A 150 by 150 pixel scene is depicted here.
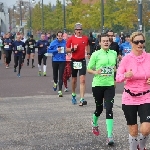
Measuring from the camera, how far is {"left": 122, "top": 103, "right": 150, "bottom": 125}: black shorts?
6.65m

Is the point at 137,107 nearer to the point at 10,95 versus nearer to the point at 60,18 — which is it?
the point at 10,95

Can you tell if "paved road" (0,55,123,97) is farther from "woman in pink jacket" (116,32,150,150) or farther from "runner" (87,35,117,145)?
"woman in pink jacket" (116,32,150,150)

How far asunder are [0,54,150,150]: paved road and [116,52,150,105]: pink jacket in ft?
4.25

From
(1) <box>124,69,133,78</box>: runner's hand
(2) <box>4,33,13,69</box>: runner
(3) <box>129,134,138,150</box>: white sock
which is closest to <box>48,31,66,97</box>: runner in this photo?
(3) <box>129,134,138,150</box>: white sock

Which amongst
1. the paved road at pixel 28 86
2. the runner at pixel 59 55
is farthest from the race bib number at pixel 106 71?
the paved road at pixel 28 86

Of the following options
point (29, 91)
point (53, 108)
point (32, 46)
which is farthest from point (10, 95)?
point (32, 46)

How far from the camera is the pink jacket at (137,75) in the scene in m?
6.61

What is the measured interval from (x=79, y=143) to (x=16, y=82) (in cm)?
1196

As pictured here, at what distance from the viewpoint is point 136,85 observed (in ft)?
21.9

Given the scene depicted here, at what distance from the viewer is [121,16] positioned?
4747 centimetres

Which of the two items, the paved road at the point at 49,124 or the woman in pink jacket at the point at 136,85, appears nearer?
the woman in pink jacket at the point at 136,85

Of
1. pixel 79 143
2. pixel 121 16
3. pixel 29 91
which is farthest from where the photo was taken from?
pixel 121 16

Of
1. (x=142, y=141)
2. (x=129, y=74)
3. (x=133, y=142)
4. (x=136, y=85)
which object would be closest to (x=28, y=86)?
(x=142, y=141)

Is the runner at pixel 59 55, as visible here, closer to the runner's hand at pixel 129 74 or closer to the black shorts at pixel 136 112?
the black shorts at pixel 136 112
